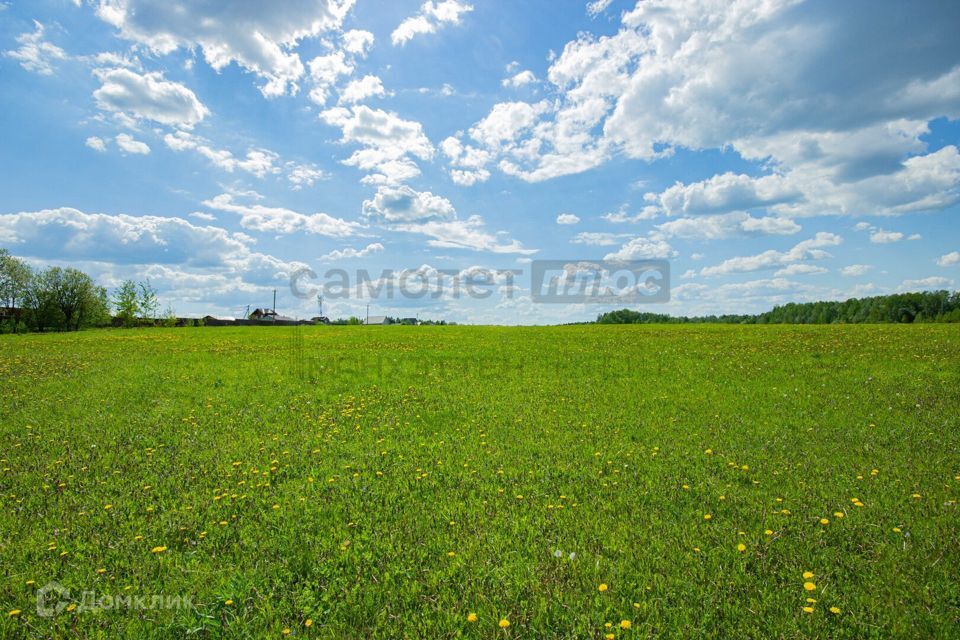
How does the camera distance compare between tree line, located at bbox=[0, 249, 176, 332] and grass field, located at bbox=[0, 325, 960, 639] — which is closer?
grass field, located at bbox=[0, 325, 960, 639]

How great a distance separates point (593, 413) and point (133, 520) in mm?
8344

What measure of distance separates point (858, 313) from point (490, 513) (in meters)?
113

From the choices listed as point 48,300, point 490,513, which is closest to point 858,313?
point 490,513

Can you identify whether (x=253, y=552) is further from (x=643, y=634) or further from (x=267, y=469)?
(x=643, y=634)

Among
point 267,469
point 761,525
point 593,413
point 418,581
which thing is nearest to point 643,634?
point 418,581

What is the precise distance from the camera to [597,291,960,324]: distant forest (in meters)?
74.7

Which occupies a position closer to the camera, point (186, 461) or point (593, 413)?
point (186, 461)

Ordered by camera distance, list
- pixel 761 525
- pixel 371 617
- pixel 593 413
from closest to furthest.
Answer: pixel 371 617
pixel 761 525
pixel 593 413

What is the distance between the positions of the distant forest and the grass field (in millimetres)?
60431

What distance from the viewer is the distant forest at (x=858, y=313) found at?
74.7 m

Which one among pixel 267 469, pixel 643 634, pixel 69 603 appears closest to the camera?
pixel 643 634

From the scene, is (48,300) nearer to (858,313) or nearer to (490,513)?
(490,513)

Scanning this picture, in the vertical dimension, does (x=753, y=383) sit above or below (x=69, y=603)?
above

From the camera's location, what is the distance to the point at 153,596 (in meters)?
4.38
